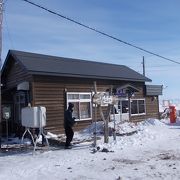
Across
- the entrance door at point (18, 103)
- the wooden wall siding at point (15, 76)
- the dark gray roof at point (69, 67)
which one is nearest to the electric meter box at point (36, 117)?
the dark gray roof at point (69, 67)

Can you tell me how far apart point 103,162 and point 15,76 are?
12899mm

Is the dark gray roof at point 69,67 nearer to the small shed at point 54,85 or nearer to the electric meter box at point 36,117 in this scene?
the small shed at point 54,85

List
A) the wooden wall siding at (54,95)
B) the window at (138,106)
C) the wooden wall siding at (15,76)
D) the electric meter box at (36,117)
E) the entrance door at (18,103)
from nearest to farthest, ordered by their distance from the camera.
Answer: the electric meter box at (36,117) → the wooden wall siding at (54,95) → the wooden wall siding at (15,76) → the entrance door at (18,103) → the window at (138,106)

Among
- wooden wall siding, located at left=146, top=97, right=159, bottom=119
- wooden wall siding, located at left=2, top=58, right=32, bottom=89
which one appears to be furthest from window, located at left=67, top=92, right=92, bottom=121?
wooden wall siding, located at left=146, top=97, right=159, bottom=119

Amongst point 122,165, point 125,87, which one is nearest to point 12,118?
point 125,87

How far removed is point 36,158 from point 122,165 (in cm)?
338

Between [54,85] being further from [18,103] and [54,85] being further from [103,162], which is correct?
[103,162]

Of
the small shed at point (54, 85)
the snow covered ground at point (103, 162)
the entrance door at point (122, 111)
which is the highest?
the small shed at point (54, 85)

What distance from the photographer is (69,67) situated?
24500 mm

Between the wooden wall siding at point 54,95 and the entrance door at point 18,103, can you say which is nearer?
the wooden wall siding at point 54,95

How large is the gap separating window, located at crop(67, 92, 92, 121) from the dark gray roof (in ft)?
4.04

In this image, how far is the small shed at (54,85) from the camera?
21188mm

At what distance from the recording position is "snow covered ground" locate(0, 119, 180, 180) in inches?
390

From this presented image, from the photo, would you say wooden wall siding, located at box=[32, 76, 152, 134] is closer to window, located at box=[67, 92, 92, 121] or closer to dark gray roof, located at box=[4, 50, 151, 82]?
window, located at box=[67, 92, 92, 121]
